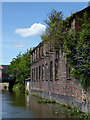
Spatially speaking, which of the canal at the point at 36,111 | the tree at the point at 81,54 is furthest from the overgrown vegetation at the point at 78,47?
the canal at the point at 36,111

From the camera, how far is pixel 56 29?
49.6 ft

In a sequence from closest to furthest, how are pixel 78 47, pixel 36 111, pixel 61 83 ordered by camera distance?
pixel 78 47
pixel 36 111
pixel 61 83

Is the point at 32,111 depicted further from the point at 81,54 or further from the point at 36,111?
the point at 81,54

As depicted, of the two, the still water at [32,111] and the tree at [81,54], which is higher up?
the tree at [81,54]

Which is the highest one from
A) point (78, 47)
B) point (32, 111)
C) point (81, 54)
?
point (78, 47)

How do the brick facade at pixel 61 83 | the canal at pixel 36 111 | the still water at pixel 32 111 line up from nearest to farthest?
1. the canal at pixel 36 111
2. the still water at pixel 32 111
3. the brick facade at pixel 61 83

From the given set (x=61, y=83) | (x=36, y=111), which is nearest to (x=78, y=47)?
(x=36, y=111)

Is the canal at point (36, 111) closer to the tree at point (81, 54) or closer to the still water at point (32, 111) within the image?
the still water at point (32, 111)

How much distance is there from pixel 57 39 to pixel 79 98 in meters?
4.60

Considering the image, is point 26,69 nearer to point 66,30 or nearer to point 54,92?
point 54,92

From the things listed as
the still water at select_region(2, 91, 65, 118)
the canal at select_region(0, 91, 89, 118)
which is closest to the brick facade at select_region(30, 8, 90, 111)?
the canal at select_region(0, 91, 89, 118)

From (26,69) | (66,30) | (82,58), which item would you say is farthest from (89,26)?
(26,69)

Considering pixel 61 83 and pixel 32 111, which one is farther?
pixel 61 83

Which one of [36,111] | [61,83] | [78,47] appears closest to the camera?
[78,47]
